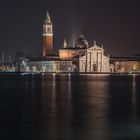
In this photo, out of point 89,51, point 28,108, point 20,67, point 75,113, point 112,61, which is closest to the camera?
point 75,113

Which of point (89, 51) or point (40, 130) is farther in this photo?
point (89, 51)

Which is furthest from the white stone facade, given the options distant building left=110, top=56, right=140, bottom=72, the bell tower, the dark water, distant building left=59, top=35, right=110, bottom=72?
the dark water

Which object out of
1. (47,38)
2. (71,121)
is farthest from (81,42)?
(71,121)

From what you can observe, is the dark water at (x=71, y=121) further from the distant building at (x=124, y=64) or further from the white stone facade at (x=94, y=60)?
the distant building at (x=124, y=64)

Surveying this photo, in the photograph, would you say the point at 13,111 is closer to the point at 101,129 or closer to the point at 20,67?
the point at 101,129

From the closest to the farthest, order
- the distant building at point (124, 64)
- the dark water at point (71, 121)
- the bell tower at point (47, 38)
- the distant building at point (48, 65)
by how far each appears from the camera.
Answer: the dark water at point (71, 121)
the distant building at point (48, 65)
the distant building at point (124, 64)
the bell tower at point (47, 38)

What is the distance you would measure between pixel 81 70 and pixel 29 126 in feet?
459

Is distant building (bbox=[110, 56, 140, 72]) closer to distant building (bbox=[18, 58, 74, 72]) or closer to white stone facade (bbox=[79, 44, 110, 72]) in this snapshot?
white stone facade (bbox=[79, 44, 110, 72])

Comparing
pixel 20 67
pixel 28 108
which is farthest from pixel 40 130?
pixel 20 67

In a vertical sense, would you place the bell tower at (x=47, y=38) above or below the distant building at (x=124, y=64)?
above

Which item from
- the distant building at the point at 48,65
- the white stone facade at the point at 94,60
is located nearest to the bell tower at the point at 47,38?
the distant building at the point at 48,65

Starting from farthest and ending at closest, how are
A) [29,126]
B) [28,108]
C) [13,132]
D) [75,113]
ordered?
[28,108] → [75,113] → [29,126] → [13,132]

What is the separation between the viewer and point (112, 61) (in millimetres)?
173250

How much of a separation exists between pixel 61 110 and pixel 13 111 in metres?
2.86
